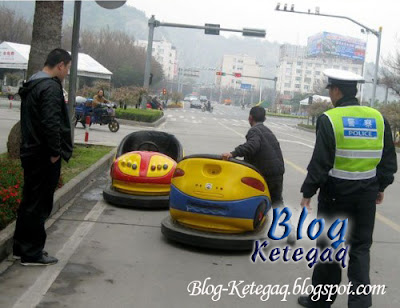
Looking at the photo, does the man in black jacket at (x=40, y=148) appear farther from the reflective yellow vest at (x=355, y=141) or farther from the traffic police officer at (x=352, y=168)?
the reflective yellow vest at (x=355, y=141)

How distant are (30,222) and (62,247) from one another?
881mm

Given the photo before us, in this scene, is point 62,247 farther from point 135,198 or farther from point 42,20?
point 42,20

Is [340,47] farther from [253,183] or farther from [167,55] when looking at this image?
[253,183]

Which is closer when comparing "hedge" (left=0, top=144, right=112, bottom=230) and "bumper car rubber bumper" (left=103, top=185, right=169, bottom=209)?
"hedge" (left=0, top=144, right=112, bottom=230)

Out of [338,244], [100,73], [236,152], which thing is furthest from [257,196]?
[100,73]

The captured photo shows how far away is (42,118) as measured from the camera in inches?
202

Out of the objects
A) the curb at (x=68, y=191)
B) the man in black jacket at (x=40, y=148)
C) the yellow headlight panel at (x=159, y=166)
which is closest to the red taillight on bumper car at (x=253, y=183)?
the man in black jacket at (x=40, y=148)

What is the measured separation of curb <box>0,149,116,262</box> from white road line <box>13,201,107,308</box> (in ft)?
1.58

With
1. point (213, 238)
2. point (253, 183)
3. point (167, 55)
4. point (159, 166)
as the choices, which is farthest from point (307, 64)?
point (213, 238)

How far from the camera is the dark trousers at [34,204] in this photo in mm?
5227

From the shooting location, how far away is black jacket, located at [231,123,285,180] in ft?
22.2

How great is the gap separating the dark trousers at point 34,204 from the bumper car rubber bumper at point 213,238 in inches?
59.2

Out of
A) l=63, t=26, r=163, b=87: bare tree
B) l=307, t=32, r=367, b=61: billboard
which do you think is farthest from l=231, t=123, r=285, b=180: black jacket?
l=307, t=32, r=367, b=61: billboard

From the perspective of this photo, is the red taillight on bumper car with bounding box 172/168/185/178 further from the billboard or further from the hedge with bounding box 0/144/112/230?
the billboard
